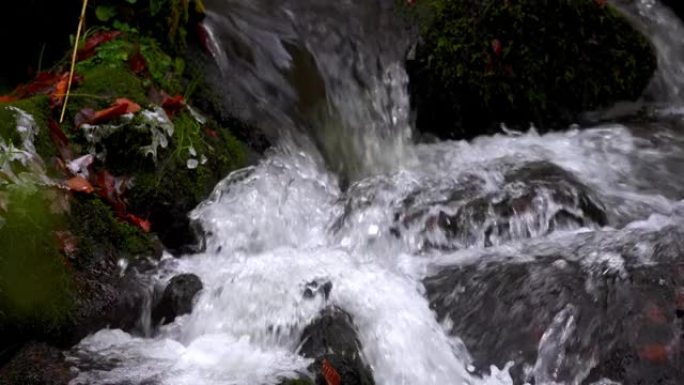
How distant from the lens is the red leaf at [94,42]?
Result: 4500mm

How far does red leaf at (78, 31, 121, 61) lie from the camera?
4.50 metres

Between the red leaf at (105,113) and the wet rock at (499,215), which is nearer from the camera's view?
the red leaf at (105,113)

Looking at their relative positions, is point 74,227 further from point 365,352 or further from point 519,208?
point 519,208

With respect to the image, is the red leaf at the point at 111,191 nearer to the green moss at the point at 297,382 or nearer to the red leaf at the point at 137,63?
the red leaf at the point at 137,63

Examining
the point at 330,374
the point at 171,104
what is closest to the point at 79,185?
the point at 171,104

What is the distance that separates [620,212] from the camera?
438 centimetres

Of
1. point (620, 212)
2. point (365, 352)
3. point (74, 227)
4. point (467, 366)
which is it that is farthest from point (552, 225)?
point (74, 227)

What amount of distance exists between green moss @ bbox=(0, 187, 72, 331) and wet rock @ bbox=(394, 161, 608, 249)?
5.95 ft

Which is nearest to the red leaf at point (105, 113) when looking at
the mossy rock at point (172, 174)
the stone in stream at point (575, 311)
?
the mossy rock at point (172, 174)

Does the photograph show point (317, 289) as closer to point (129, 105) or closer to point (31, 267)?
point (31, 267)

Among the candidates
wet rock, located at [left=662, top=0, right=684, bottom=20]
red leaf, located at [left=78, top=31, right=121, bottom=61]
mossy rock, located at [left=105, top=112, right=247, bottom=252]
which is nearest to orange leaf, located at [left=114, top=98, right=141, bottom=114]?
mossy rock, located at [left=105, top=112, right=247, bottom=252]

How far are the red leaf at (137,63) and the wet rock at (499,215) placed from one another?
1715 millimetres

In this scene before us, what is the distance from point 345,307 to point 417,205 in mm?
1183

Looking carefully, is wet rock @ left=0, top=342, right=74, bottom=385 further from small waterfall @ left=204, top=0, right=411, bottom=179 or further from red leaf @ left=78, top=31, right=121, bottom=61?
small waterfall @ left=204, top=0, right=411, bottom=179
